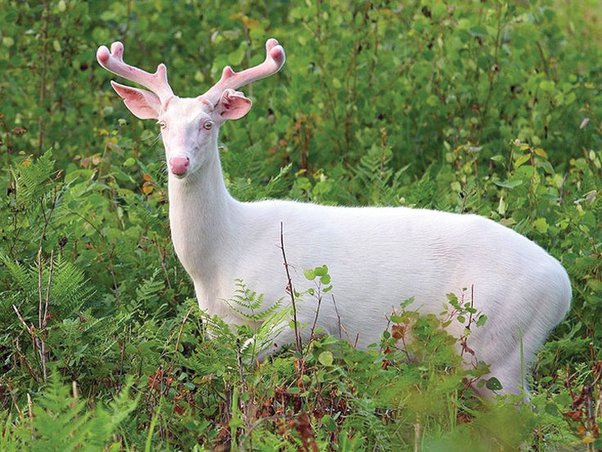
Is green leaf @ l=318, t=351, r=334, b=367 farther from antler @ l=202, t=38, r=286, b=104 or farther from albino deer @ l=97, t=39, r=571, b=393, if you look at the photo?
antler @ l=202, t=38, r=286, b=104

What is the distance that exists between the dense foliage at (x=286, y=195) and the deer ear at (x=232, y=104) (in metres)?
0.78

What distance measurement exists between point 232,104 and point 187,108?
0.78ft

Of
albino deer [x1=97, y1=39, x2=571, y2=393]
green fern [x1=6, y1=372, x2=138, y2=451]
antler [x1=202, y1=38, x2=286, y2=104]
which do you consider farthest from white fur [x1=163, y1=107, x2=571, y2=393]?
green fern [x1=6, y1=372, x2=138, y2=451]

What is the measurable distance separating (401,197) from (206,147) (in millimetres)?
1806

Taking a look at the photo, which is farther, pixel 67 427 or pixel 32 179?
pixel 32 179

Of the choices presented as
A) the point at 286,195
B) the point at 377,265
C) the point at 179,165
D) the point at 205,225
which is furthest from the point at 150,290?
the point at 286,195

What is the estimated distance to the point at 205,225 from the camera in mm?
5543

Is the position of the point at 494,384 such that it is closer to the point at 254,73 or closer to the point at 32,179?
the point at 254,73

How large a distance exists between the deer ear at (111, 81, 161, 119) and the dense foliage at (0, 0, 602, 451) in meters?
0.47

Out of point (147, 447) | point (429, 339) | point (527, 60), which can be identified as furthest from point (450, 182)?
point (147, 447)

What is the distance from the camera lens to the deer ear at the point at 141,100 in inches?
222

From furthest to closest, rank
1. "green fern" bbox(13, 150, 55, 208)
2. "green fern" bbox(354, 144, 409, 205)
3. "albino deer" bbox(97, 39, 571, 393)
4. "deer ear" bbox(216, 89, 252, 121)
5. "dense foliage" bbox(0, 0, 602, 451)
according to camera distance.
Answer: "green fern" bbox(354, 144, 409, 205)
"green fern" bbox(13, 150, 55, 208)
"deer ear" bbox(216, 89, 252, 121)
"albino deer" bbox(97, 39, 571, 393)
"dense foliage" bbox(0, 0, 602, 451)

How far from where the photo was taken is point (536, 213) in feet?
21.7

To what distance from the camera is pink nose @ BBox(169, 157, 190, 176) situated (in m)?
5.14
